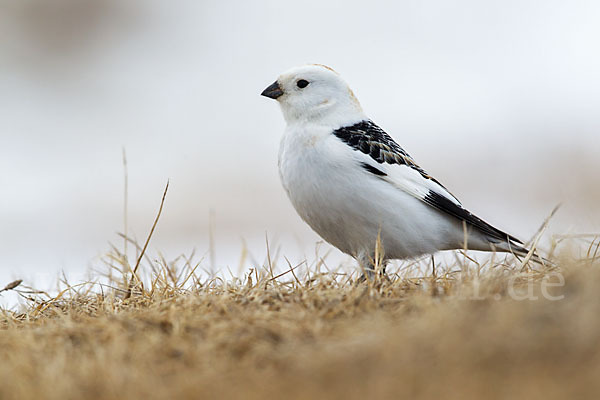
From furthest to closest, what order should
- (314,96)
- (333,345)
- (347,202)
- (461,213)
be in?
(314,96) → (461,213) → (347,202) → (333,345)

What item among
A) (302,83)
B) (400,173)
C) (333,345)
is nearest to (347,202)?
(400,173)

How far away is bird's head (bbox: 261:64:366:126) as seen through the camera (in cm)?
423

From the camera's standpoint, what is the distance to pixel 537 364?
6.76 feet

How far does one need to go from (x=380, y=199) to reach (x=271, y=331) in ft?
5.01

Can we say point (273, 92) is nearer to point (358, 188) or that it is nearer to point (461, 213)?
point (358, 188)

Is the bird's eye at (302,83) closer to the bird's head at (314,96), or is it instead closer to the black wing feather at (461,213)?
the bird's head at (314,96)

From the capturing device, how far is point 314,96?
4285 millimetres

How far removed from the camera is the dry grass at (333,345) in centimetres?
202

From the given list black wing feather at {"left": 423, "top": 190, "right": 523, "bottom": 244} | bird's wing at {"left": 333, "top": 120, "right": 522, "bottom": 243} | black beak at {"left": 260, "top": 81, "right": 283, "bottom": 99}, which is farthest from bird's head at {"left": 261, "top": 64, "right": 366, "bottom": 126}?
black wing feather at {"left": 423, "top": 190, "right": 523, "bottom": 244}

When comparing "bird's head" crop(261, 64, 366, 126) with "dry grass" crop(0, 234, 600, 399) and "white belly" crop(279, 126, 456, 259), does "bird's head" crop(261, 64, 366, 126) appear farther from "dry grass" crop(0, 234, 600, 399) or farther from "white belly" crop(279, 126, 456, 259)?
"dry grass" crop(0, 234, 600, 399)

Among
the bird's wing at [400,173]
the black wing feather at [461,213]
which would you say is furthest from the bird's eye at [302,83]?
the black wing feather at [461,213]

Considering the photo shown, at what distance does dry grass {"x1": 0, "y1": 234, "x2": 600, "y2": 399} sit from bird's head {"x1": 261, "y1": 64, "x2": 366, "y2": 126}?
1.36 m

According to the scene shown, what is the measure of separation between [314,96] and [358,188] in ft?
2.53

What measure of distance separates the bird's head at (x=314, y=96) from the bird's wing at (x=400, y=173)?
0.16 m
